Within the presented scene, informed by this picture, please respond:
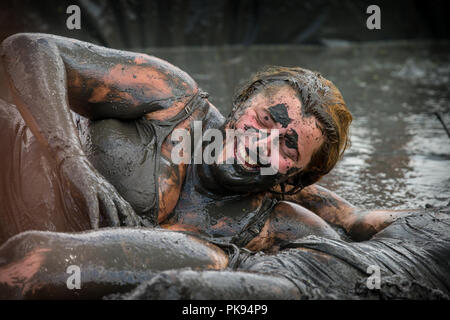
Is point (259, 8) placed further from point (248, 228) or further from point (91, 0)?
point (248, 228)

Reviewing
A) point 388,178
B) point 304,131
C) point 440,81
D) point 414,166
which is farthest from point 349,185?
point 440,81

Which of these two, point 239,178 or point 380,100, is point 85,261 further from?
point 380,100

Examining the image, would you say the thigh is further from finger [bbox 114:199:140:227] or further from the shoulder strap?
finger [bbox 114:199:140:227]

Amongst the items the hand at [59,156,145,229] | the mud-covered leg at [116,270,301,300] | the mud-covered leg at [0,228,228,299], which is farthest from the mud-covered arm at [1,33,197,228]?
the mud-covered leg at [116,270,301,300]

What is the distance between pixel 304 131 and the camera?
2434 millimetres

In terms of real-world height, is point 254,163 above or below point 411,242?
above

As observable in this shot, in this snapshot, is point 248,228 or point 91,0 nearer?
point 248,228

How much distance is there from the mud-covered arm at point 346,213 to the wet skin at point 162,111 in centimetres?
25

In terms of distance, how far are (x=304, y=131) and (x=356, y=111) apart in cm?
381

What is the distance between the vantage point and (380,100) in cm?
662

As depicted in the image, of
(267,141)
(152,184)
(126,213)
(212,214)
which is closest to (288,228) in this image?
(212,214)

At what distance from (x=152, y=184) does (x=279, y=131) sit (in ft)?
1.88

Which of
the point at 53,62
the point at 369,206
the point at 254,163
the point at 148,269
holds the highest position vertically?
the point at 53,62

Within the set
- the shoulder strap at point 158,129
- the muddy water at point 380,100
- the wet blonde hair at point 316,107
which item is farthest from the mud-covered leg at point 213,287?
the muddy water at point 380,100
